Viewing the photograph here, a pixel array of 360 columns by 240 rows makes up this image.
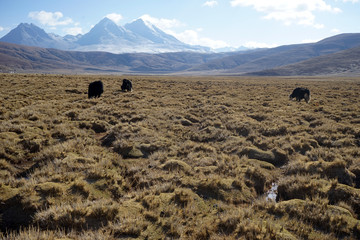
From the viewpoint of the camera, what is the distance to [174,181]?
21.9 ft

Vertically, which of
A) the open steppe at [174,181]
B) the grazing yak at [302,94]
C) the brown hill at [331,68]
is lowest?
the open steppe at [174,181]

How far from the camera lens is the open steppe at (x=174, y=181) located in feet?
14.9

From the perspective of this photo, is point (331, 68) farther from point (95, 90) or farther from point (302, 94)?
point (95, 90)

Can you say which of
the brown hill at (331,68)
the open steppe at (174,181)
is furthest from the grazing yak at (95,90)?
the brown hill at (331,68)

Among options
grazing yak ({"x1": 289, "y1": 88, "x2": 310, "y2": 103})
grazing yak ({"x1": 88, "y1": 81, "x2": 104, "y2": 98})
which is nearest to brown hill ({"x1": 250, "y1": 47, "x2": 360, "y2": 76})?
grazing yak ({"x1": 289, "y1": 88, "x2": 310, "y2": 103})

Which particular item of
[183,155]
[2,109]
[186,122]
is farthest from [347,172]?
[2,109]

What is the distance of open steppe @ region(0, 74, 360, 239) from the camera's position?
4535 mm

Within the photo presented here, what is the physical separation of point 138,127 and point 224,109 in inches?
357

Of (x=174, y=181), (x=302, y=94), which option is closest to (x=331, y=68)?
(x=302, y=94)

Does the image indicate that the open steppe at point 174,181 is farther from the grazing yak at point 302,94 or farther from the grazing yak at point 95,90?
the grazing yak at point 302,94

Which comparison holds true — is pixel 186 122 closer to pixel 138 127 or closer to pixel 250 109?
pixel 138 127

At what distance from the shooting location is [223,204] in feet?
18.8

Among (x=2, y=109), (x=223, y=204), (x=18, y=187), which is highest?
(x=2, y=109)

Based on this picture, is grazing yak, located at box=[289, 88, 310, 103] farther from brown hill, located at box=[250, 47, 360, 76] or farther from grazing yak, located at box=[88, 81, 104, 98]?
brown hill, located at box=[250, 47, 360, 76]
